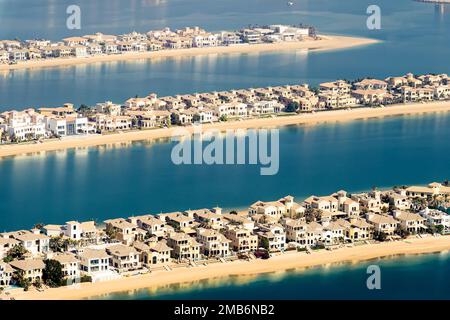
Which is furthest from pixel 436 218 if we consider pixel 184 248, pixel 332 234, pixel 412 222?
pixel 184 248

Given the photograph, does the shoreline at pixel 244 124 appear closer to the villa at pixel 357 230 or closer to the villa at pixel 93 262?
the villa at pixel 93 262

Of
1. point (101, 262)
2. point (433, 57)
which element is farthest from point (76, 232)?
point (433, 57)

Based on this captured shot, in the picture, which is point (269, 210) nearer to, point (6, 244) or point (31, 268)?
point (6, 244)

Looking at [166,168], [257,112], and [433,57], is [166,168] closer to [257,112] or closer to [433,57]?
[257,112]

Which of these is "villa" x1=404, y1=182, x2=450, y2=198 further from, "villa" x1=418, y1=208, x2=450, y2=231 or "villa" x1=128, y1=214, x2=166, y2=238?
"villa" x1=128, y1=214, x2=166, y2=238

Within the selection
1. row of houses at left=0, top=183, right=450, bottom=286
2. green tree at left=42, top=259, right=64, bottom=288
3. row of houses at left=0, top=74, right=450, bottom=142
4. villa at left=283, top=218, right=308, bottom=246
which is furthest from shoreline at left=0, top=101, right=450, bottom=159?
green tree at left=42, top=259, right=64, bottom=288

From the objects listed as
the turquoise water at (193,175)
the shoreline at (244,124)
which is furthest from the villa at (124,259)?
the shoreline at (244,124)
